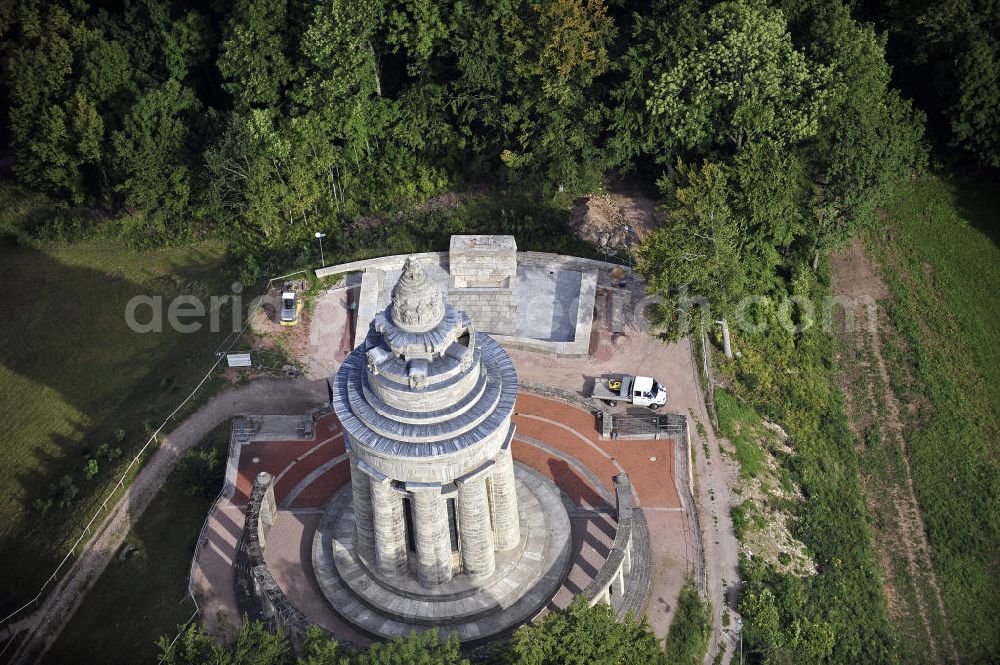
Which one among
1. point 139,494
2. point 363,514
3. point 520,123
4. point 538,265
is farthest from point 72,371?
point 520,123

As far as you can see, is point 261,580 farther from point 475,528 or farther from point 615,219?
point 615,219

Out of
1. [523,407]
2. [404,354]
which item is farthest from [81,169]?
[404,354]

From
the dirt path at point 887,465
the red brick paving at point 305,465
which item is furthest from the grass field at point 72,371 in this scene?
the dirt path at point 887,465

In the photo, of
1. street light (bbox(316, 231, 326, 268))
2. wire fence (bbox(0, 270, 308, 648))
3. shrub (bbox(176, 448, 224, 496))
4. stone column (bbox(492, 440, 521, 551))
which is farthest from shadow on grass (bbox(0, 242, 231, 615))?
stone column (bbox(492, 440, 521, 551))

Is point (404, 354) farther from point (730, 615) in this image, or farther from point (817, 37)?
point (817, 37)

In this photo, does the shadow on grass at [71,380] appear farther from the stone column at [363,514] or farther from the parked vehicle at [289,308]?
the stone column at [363,514]

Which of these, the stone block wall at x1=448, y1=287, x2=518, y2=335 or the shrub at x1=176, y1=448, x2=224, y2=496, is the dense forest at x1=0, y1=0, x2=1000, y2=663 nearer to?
the stone block wall at x1=448, y1=287, x2=518, y2=335
